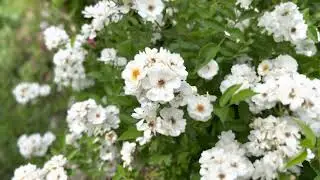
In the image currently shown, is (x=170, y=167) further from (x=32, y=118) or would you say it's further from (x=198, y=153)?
(x=32, y=118)

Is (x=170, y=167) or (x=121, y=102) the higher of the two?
(x=121, y=102)

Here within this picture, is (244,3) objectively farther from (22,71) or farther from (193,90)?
(22,71)

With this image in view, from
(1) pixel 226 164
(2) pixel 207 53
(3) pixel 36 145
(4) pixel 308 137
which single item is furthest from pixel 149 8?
(3) pixel 36 145

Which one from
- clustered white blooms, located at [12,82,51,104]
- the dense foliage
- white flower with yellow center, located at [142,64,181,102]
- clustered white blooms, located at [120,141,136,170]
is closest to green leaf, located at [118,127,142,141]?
the dense foliage

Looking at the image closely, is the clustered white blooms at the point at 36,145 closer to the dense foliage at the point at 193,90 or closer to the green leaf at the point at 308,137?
the dense foliage at the point at 193,90

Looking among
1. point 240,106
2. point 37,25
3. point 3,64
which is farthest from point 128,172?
point 37,25
